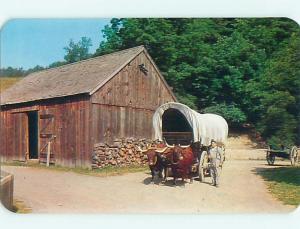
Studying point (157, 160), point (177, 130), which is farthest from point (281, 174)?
point (157, 160)

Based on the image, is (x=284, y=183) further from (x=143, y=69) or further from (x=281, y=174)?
(x=143, y=69)

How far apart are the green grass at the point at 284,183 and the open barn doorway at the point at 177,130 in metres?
0.76

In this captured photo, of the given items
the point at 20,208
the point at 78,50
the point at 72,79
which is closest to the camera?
the point at 20,208

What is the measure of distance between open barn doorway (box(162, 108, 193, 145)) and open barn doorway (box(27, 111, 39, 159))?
1.18 m

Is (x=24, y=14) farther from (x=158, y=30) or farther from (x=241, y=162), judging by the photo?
(x=241, y=162)

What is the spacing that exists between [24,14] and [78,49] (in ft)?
1.84

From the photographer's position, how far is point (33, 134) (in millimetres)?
6047

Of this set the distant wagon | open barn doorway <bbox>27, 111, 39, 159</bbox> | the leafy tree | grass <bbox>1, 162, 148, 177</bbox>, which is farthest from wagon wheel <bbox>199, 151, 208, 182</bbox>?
open barn doorway <bbox>27, 111, 39, 159</bbox>

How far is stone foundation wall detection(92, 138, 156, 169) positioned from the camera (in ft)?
19.5

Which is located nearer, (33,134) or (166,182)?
(166,182)

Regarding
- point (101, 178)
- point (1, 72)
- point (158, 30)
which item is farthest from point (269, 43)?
point (1, 72)

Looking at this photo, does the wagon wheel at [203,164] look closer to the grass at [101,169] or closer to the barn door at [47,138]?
the grass at [101,169]

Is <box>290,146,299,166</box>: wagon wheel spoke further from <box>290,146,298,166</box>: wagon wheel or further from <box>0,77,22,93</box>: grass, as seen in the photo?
<box>0,77,22,93</box>: grass

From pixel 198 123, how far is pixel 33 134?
152 centimetres
